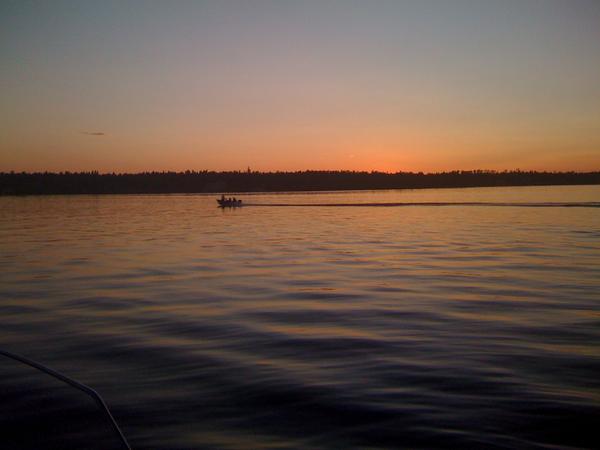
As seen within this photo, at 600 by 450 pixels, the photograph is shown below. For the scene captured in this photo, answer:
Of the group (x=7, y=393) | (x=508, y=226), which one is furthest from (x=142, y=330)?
(x=508, y=226)

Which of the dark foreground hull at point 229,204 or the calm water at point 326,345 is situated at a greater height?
the dark foreground hull at point 229,204

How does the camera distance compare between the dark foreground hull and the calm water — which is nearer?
the calm water

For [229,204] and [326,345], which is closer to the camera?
[326,345]

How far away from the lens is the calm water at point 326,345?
6090 millimetres

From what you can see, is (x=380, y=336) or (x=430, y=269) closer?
(x=380, y=336)

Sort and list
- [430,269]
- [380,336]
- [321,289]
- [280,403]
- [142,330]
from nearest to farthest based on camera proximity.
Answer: [280,403] < [380,336] < [142,330] < [321,289] < [430,269]

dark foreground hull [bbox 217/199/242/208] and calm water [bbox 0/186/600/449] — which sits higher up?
dark foreground hull [bbox 217/199/242/208]

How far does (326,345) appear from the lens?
30.9 feet

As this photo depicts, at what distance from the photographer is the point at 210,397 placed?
23.1 ft

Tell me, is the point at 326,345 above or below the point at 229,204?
below

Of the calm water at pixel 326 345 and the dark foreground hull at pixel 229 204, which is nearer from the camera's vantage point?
the calm water at pixel 326 345

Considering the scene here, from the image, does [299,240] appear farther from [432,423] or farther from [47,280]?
[432,423]

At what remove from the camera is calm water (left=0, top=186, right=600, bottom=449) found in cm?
609

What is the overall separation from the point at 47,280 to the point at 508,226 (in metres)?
30.7
